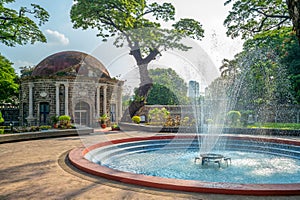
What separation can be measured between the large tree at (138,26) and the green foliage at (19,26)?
4.50 meters

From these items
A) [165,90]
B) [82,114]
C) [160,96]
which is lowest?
[82,114]

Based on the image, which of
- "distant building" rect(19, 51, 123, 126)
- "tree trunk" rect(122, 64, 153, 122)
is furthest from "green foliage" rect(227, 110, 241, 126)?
"distant building" rect(19, 51, 123, 126)

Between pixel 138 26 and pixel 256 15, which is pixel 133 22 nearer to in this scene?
pixel 138 26

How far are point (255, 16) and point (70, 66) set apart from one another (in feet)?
58.1

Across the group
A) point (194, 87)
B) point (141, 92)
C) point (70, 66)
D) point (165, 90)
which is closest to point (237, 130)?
point (194, 87)

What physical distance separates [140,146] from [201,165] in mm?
4065

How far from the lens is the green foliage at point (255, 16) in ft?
43.7

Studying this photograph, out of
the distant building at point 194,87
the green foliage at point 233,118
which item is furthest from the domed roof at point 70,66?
the green foliage at point 233,118

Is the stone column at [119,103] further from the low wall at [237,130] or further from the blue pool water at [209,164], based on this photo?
the blue pool water at [209,164]

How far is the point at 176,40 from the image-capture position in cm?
2525

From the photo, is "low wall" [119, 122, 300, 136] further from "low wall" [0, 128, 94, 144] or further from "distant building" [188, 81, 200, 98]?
"low wall" [0, 128, 94, 144]

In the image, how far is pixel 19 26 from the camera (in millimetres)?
15523

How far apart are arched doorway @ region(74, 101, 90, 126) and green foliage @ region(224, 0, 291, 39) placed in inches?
600

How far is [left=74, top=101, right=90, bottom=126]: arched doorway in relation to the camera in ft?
77.8
